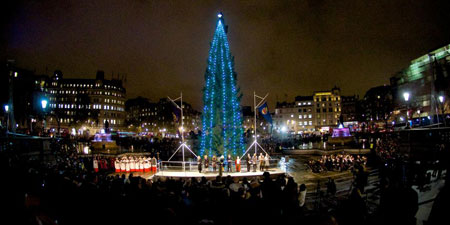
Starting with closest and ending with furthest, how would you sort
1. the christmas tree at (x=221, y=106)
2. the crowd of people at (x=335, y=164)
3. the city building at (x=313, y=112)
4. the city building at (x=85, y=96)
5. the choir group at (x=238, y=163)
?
the choir group at (x=238, y=163), the crowd of people at (x=335, y=164), the christmas tree at (x=221, y=106), the city building at (x=85, y=96), the city building at (x=313, y=112)

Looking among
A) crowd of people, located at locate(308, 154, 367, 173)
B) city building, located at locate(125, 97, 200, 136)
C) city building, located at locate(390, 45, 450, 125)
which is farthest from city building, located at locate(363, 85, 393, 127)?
city building, located at locate(125, 97, 200, 136)

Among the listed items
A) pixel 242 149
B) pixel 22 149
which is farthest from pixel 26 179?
pixel 242 149

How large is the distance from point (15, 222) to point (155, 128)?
136m

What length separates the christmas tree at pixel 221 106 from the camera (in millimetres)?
22766

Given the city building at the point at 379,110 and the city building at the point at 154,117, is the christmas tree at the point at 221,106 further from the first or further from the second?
the city building at the point at 154,117

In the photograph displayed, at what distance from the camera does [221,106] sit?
23016 millimetres

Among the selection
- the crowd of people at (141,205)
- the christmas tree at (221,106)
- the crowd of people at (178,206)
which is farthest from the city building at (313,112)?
the crowd of people at (141,205)

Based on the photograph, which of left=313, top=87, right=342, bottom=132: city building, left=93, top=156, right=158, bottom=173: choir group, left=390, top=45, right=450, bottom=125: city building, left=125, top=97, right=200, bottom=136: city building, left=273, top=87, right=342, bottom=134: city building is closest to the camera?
left=93, top=156, right=158, bottom=173: choir group

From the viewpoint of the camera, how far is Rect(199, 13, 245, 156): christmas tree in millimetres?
22766

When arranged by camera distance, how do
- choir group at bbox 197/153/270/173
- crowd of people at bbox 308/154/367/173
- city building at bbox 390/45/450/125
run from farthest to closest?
city building at bbox 390/45/450/125, crowd of people at bbox 308/154/367/173, choir group at bbox 197/153/270/173

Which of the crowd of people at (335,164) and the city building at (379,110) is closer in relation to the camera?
the crowd of people at (335,164)

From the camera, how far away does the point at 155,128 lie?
135 metres

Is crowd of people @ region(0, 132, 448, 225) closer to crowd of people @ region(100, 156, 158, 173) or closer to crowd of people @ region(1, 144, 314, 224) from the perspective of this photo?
crowd of people @ region(1, 144, 314, 224)

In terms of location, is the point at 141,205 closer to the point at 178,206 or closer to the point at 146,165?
the point at 178,206
